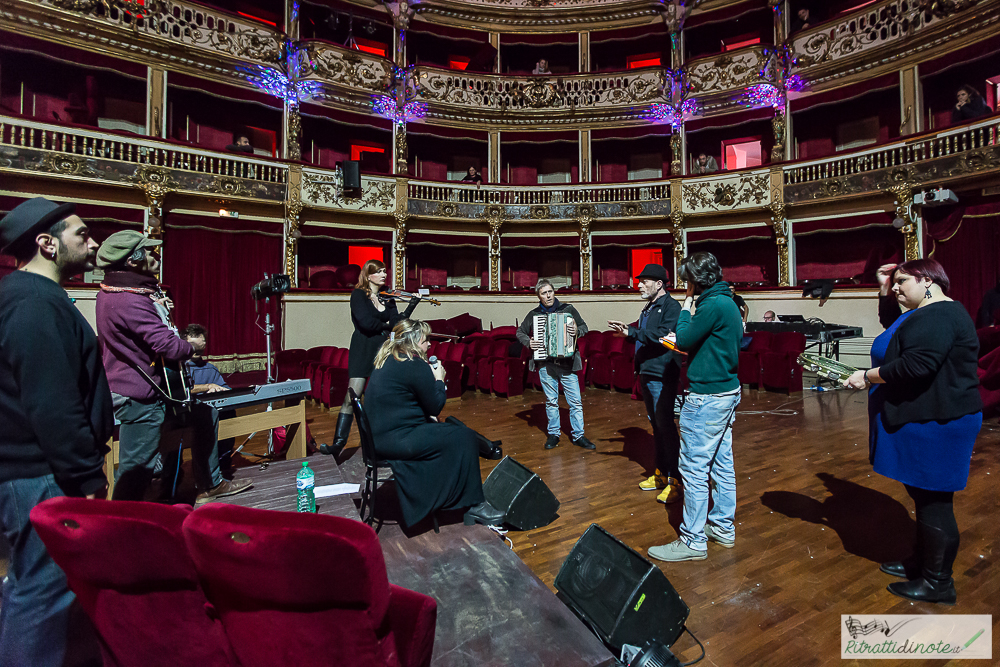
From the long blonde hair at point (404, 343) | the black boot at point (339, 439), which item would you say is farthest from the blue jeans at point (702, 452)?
the black boot at point (339, 439)

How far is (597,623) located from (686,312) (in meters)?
2.02

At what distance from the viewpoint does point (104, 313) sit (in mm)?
2428

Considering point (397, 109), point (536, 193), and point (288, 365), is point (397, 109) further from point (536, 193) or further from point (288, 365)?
point (288, 365)

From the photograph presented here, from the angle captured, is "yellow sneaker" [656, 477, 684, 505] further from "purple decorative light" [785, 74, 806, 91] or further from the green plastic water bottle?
"purple decorative light" [785, 74, 806, 91]

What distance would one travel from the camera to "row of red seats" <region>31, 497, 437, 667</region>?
37.2 inches

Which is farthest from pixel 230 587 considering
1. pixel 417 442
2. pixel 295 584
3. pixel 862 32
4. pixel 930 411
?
pixel 862 32

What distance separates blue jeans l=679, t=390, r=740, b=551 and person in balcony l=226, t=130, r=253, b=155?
11134mm

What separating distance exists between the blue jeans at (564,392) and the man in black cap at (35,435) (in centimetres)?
367

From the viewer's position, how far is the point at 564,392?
4602mm

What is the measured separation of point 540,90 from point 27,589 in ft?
45.7

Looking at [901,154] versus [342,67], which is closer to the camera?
[901,154]

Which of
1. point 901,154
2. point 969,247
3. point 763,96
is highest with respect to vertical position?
point 763,96

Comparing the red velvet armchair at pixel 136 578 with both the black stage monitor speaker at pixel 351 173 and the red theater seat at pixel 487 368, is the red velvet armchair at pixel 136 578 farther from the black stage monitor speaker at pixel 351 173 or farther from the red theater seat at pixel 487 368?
the black stage monitor speaker at pixel 351 173

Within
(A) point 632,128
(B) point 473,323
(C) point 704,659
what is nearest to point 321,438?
(C) point 704,659
